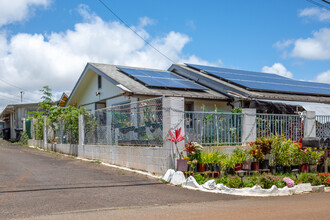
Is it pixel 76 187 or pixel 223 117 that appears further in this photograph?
pixel 223 117

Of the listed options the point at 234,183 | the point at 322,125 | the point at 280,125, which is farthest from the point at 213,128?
the point at 322,125

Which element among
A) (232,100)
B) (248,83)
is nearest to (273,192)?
(232,100)

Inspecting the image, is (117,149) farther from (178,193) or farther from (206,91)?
(206,91)

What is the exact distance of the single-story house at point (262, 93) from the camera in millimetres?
15727

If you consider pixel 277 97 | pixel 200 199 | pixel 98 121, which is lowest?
pixel 200 199

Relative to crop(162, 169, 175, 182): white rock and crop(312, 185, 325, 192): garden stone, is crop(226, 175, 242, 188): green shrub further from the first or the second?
crop(312, 185, 325, 192): garden stone

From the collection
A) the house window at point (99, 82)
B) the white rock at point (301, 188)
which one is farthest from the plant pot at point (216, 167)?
the house window at point (99, 82)

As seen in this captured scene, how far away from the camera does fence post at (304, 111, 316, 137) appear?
13.1 metres

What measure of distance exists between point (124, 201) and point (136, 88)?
8.48 m

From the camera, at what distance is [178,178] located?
9.88 meters

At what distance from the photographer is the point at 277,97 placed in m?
16.9

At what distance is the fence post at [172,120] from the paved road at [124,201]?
1.01 meters

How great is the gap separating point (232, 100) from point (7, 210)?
11953 millimetres

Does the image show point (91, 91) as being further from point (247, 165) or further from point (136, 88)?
point (247, 165)
